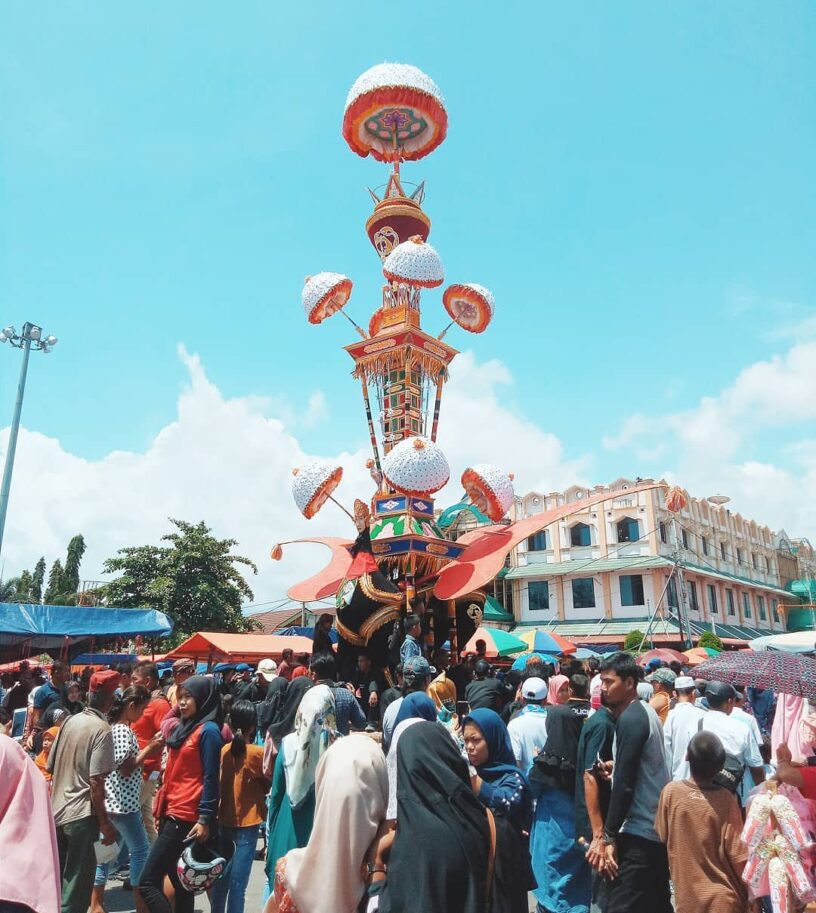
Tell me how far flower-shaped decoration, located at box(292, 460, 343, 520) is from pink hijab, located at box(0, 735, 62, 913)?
10.2 meters

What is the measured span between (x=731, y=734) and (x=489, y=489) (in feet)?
24.7

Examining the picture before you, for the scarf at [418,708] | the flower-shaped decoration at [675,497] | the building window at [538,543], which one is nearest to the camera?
the scarf at [418,708]

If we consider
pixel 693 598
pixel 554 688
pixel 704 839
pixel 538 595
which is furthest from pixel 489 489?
pixel 693 598

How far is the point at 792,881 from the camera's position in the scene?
342 centimetres

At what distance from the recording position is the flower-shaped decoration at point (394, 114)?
48.9 ft

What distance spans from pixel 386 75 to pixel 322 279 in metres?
4.49

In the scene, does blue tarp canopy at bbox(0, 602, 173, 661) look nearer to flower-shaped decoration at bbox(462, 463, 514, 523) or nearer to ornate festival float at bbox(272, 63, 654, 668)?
ornate festival float at bbox(272, 63, 654, 668)

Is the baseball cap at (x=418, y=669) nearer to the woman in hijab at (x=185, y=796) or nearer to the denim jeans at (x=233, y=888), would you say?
the woman in hijab at (x=185, y=796)

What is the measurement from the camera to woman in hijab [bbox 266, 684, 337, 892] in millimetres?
3930

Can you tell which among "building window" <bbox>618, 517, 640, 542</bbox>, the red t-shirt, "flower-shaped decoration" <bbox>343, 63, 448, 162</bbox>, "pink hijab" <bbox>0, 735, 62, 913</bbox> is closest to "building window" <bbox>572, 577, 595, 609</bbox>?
"building window" <bbox>618, 517, 640, 542</bbox>

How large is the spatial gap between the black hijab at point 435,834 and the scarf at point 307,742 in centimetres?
135

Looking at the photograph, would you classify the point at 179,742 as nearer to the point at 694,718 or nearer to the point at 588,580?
the point at 694,718

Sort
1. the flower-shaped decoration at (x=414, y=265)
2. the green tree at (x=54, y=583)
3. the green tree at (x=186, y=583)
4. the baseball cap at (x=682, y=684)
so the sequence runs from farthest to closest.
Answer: the green tree at (x=54, y=583) < the green tree at (x=186, y=583) < the flower-shaped decoration at (x=414, y=265) < the baseball cap at (x=682, y=684)

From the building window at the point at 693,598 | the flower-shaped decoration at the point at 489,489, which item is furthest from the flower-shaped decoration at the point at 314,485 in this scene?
the building window at the point at 693,598
